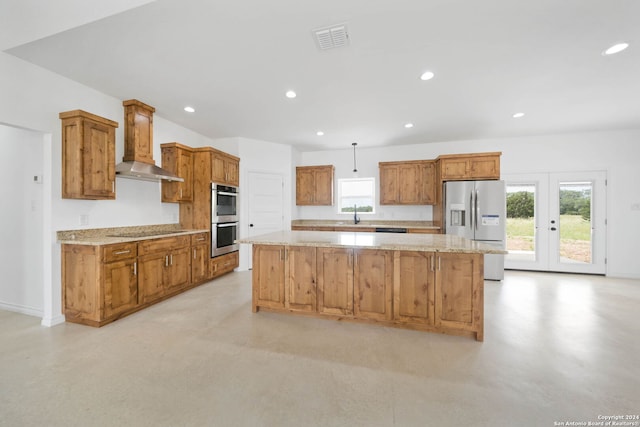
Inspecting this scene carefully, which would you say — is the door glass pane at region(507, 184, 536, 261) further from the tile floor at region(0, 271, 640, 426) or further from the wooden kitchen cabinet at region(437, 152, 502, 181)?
the tile floor at region(0, 271, 640, 426)

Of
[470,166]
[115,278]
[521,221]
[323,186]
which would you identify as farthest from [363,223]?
[115,278]

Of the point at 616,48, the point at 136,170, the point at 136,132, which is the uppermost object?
the point at 616,48

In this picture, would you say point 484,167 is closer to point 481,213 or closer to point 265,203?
point 481,213

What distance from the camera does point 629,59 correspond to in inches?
97.0

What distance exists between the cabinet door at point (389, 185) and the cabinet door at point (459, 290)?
3.15m

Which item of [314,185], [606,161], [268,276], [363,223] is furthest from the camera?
[314,185]

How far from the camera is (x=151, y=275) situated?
3209 mm

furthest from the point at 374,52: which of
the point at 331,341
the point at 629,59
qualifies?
the point at 331,341

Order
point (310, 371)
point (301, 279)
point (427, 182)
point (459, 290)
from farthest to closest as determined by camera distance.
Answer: point (427, 182) → point (301, 279) → point (459, 290) → point (310, 371)

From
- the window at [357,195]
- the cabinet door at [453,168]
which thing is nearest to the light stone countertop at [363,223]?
the window at [357,195]

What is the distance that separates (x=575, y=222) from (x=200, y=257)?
23.0ft

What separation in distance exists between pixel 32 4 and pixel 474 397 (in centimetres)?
413

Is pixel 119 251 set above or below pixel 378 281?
above

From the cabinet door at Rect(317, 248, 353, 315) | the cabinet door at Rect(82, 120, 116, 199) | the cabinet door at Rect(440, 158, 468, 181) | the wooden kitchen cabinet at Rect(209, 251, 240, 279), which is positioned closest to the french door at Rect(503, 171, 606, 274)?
the cabinet door at Rect(440, 158, 468, 181)
